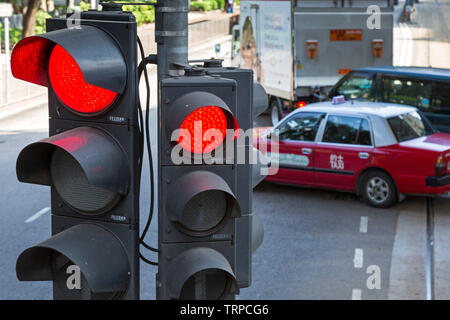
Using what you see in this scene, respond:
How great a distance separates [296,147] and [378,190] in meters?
1.56

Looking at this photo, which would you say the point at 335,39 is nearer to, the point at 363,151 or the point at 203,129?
the point at 363,151

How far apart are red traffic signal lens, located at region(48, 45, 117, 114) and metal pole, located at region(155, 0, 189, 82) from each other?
1.45ft

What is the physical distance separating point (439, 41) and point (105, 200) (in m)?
47.0

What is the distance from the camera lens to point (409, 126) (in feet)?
44.7

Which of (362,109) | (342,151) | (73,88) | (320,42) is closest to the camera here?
(73,88)

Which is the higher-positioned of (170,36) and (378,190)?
(170,36)

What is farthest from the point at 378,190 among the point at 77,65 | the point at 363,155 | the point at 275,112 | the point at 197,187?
the point at 77,65

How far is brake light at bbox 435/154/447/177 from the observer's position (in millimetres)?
12727

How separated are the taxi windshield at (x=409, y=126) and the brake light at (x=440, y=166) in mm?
768

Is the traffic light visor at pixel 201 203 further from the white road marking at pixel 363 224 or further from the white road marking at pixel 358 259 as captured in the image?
the white road marking at pixel 363 224

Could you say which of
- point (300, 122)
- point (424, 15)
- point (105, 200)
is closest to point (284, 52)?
point (300, 122)

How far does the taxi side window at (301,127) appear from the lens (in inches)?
553

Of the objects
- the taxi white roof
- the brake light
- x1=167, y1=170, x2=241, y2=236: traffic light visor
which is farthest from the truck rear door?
x1=167, y1=170, x2=241, y2=236: traffic light visor
